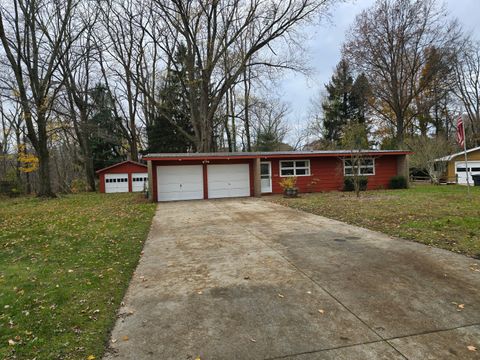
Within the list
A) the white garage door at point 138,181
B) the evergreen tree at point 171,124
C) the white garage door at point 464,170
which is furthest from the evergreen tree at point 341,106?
the white garage door at point 138,181

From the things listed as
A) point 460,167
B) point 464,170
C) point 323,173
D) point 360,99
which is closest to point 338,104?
point 360,99

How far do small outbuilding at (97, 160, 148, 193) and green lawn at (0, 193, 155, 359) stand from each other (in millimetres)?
17890

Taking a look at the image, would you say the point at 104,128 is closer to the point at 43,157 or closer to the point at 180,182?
the point at 43,157

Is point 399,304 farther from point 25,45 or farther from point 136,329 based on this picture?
point 25,45

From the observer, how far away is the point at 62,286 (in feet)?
13.1

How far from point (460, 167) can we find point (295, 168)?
546 inches

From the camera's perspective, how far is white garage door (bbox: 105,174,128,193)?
25422 millimetres

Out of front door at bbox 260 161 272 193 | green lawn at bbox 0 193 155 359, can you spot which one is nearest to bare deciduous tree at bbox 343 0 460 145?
front door at bbox 260 161 272 193

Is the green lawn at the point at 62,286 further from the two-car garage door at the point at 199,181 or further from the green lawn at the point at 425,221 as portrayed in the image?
→ the two-car garage door at the point at 199,181

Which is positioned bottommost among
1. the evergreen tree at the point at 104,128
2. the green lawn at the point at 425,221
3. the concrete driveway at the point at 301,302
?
the concrete driveway at the point at 301,302

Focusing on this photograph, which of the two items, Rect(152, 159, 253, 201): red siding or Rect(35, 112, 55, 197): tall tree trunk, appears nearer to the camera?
Rect(152, 159, 253, 201): red siding

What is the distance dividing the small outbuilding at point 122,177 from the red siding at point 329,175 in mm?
12460

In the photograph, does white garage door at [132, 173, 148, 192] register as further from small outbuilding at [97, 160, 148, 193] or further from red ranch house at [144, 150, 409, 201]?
red ranch house at [144, 150, 409, 201]

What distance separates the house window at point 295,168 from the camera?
17719 millimetres
